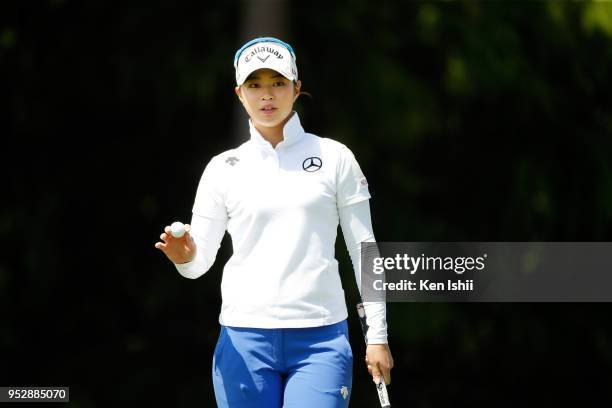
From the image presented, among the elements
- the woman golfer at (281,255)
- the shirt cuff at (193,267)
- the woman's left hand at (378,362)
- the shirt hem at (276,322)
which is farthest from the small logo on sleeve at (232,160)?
the woman's left hand at (378,362)

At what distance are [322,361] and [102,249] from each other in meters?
4.06

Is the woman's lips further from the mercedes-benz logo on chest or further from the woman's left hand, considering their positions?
the woman's left hand

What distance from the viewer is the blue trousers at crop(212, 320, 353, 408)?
8.25ft

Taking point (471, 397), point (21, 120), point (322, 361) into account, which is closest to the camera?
point (322, 361)

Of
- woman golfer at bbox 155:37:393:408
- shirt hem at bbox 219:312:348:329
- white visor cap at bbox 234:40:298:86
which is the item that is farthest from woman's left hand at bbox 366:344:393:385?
white visor cap at bbox 234:40:298:86

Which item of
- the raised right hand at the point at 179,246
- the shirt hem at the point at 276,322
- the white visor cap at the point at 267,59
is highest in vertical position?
the white visor cap at the point at 267,59

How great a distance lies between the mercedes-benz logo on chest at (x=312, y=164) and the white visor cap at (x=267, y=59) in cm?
20

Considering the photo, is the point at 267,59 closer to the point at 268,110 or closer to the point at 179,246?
the point at 268,110

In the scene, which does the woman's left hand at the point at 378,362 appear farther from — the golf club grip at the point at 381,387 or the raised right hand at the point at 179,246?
the raised right hand at the point at 179,246

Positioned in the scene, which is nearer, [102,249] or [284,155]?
[284,155]

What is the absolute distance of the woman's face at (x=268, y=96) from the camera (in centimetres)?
260

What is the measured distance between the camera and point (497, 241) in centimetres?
673

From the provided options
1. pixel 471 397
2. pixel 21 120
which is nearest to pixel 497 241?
pixel 471 397

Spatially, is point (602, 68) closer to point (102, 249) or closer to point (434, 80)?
point (434, 80)
